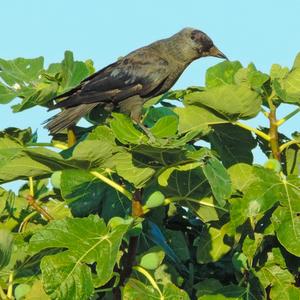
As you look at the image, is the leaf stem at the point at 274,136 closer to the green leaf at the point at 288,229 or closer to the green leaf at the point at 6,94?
the green leaf at the point at 288,229

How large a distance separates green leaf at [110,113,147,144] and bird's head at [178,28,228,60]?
3.68m

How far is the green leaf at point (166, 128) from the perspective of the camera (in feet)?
12.4

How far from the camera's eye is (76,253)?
354 cm

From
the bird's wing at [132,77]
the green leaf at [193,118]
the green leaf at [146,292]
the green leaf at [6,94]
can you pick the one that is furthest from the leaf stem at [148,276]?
the bird's wing at [132,77]

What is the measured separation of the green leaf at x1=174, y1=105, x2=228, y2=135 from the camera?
13.9 feet

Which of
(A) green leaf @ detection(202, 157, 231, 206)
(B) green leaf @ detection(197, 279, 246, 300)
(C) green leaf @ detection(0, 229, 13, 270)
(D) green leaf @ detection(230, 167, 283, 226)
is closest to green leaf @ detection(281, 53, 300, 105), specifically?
(D) green leaf @ detection(230, 167, 283, 226)

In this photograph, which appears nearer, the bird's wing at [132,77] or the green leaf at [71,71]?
the green leaf at [71,71]

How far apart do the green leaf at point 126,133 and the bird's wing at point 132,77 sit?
2.61m

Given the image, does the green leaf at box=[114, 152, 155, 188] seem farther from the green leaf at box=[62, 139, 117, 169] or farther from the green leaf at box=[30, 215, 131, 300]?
the green leaf at box=[30, 215, 131, 300]

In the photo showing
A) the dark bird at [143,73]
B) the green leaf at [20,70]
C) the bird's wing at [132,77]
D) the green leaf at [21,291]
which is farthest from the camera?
the bird's wing at [132,77]

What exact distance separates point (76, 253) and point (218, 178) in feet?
2.47

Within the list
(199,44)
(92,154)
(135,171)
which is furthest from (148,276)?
(199,44)

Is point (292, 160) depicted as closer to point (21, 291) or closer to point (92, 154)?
point (92, 154)

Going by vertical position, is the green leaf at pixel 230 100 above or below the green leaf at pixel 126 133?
below
